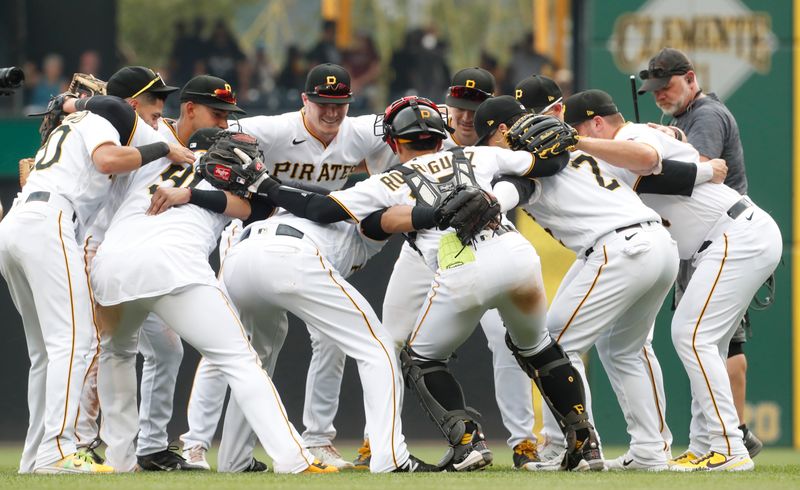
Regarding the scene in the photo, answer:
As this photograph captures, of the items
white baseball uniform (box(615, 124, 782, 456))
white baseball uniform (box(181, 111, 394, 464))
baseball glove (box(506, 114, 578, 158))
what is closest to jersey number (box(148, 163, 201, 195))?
white baseball uniform (box(181, 111, 394, 464))

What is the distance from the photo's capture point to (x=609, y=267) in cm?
610

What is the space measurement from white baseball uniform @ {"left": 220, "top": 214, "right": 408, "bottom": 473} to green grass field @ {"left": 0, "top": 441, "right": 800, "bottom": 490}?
26 cm

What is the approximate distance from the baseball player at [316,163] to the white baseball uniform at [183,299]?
1.77ft

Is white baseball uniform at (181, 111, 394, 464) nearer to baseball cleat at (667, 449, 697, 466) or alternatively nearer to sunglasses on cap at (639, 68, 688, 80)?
sunglasses on cap at (639, 68, 688, 80)

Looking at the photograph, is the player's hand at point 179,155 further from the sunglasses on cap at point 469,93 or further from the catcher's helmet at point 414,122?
the sunglasses on cap at point 469,93

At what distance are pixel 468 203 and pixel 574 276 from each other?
42.7 inches

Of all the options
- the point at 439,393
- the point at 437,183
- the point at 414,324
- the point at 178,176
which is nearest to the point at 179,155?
the point at 178,176

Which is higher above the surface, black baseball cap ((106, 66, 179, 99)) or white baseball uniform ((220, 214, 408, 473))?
black baseball cap ((106, 66, 179, 99))

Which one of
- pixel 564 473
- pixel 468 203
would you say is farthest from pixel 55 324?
pixel 564 473

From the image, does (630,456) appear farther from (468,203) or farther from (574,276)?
(468,203)

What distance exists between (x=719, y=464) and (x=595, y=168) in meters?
1.55

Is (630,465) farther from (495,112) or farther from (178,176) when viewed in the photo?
(178,176)

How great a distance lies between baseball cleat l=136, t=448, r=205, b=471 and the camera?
259 inches

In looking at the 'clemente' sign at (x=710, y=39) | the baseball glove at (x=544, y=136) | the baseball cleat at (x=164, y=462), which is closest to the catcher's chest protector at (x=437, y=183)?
the baseball glove at (x=544, y=136)
